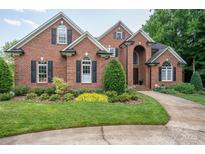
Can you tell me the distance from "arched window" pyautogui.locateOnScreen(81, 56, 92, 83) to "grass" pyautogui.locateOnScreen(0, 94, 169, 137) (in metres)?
6.13

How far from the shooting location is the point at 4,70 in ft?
44.7

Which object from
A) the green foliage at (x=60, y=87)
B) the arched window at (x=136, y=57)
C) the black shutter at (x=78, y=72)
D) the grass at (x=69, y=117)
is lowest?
the grass at (x=69, y=117)

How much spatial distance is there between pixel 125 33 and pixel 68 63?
32.7ft

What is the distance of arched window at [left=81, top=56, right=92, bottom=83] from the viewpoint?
15.9m

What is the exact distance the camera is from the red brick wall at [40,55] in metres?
15.8

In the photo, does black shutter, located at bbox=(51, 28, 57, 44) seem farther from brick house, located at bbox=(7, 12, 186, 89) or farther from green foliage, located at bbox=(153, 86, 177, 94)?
green foliage, located at bbox=(153, 86, 177, 94)

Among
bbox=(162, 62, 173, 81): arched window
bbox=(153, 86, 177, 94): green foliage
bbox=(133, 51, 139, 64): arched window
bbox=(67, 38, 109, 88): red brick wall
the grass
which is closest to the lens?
the grass

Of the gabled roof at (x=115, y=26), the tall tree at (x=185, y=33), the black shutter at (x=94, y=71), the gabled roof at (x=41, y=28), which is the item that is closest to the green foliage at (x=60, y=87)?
the black shutter at (x=94, y=71)

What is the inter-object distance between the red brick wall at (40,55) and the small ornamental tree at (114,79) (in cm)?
440

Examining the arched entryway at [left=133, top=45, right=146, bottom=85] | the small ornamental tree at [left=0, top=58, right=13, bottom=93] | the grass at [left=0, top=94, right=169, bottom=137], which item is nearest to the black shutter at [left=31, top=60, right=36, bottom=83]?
the small ornamental tree at [left=0, top=58, right=13, bottom=93]

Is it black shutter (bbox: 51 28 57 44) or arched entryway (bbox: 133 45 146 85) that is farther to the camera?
arched entryway (bbox: 133 45 146 85)

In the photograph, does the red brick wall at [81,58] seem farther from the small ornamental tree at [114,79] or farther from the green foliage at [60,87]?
the small ornamental tree at [114,79]
